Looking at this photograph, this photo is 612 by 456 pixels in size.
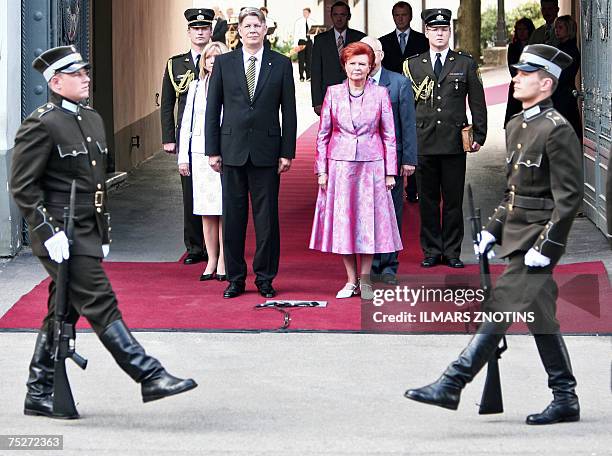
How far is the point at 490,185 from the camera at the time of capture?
16859 mm

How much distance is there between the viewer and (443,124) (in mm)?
11477

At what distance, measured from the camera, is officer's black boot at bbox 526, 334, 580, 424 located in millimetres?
6895

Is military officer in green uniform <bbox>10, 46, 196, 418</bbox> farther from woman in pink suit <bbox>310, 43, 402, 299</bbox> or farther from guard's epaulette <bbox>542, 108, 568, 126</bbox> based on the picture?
woman in pink suit <bbox>310, 43, 402, 299</bbox>

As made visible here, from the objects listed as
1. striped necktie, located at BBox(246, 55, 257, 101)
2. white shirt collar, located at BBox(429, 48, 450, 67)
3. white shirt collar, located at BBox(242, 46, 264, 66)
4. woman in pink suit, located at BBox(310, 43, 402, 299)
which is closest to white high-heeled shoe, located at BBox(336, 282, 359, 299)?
woman in pink suit, located at BBox(310, 43, 402, 299)

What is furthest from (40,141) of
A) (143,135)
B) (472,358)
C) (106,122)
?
(143,135)

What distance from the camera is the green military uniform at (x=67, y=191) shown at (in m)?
6.84

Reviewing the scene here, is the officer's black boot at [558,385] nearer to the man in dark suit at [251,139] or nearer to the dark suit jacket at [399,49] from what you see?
the man in dark suit at [251,139]

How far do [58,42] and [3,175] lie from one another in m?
1.40

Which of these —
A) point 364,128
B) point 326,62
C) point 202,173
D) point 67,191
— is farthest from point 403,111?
point 67,191

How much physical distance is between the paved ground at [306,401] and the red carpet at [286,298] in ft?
1.01

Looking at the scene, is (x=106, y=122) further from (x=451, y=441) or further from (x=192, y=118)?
(x=451, y=441)

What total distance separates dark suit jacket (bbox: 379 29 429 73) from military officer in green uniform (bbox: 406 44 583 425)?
753 centimetres

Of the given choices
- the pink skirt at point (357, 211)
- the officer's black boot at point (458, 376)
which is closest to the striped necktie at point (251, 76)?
the pink skirt at point (357, 211)

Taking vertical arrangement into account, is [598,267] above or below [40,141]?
below
